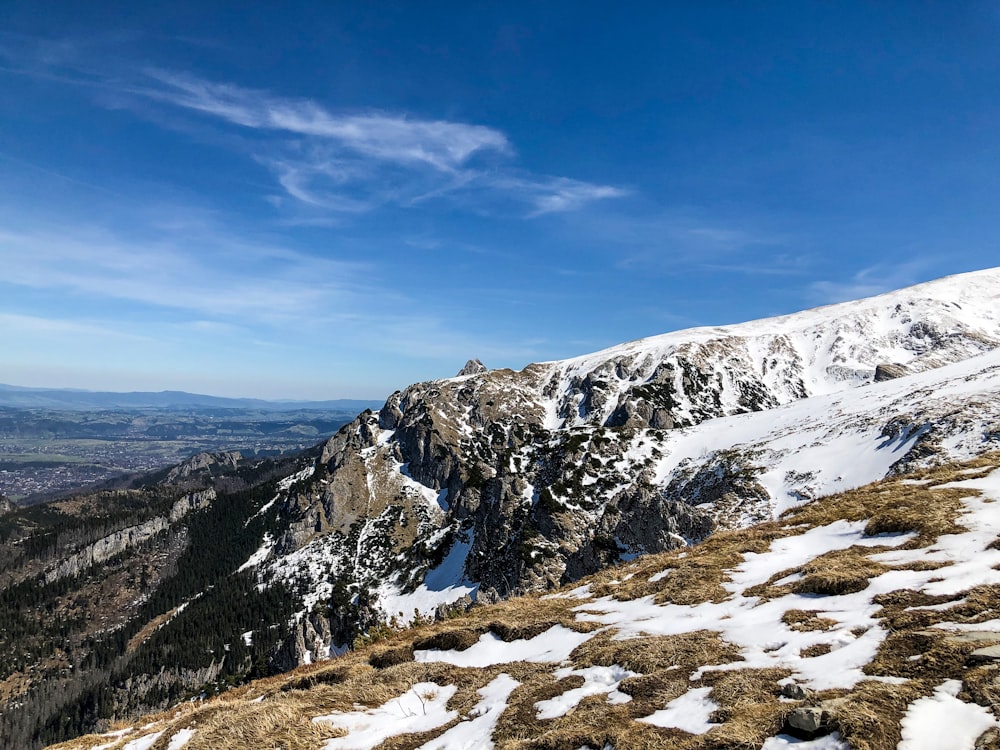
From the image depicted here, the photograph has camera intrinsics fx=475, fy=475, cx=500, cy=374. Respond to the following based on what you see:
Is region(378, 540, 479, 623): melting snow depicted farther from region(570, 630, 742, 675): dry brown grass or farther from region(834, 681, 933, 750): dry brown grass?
region(834, 681, 933, 750): dry brown grass

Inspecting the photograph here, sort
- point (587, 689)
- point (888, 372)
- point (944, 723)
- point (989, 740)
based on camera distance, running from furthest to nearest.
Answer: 1. point (888, 372)
2. point (587, 689)
3. point (944, 723)
4. point (989, 740)

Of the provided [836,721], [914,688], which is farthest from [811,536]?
[836,721]

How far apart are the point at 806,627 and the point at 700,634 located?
104 inches

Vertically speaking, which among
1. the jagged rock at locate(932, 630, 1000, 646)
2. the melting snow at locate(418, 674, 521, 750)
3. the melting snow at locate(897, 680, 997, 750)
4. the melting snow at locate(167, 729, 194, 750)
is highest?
the jagged rock at locate(932, 630, 1000, 646)

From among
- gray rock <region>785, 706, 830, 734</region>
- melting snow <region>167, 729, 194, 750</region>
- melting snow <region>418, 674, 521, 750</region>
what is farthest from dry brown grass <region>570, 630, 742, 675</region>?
melting snow <region>167, 729, 194, 750</region>

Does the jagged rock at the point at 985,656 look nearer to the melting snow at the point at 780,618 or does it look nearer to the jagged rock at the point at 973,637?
the jagged rock at the point at 973,637

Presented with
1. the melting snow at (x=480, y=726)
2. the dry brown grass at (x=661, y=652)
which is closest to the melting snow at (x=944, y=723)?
the dry brown grass at (x=661, y=652)

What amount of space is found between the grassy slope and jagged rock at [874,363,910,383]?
208647mm

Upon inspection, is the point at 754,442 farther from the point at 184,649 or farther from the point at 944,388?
the point at 184,649

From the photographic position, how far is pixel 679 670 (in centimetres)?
1108

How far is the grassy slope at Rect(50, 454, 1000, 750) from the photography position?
794 cm

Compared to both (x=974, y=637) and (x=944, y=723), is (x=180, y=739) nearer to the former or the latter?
(x=944, y=723)

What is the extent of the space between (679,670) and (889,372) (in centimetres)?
23205

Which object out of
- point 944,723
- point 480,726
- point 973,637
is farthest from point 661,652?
point 944,723
